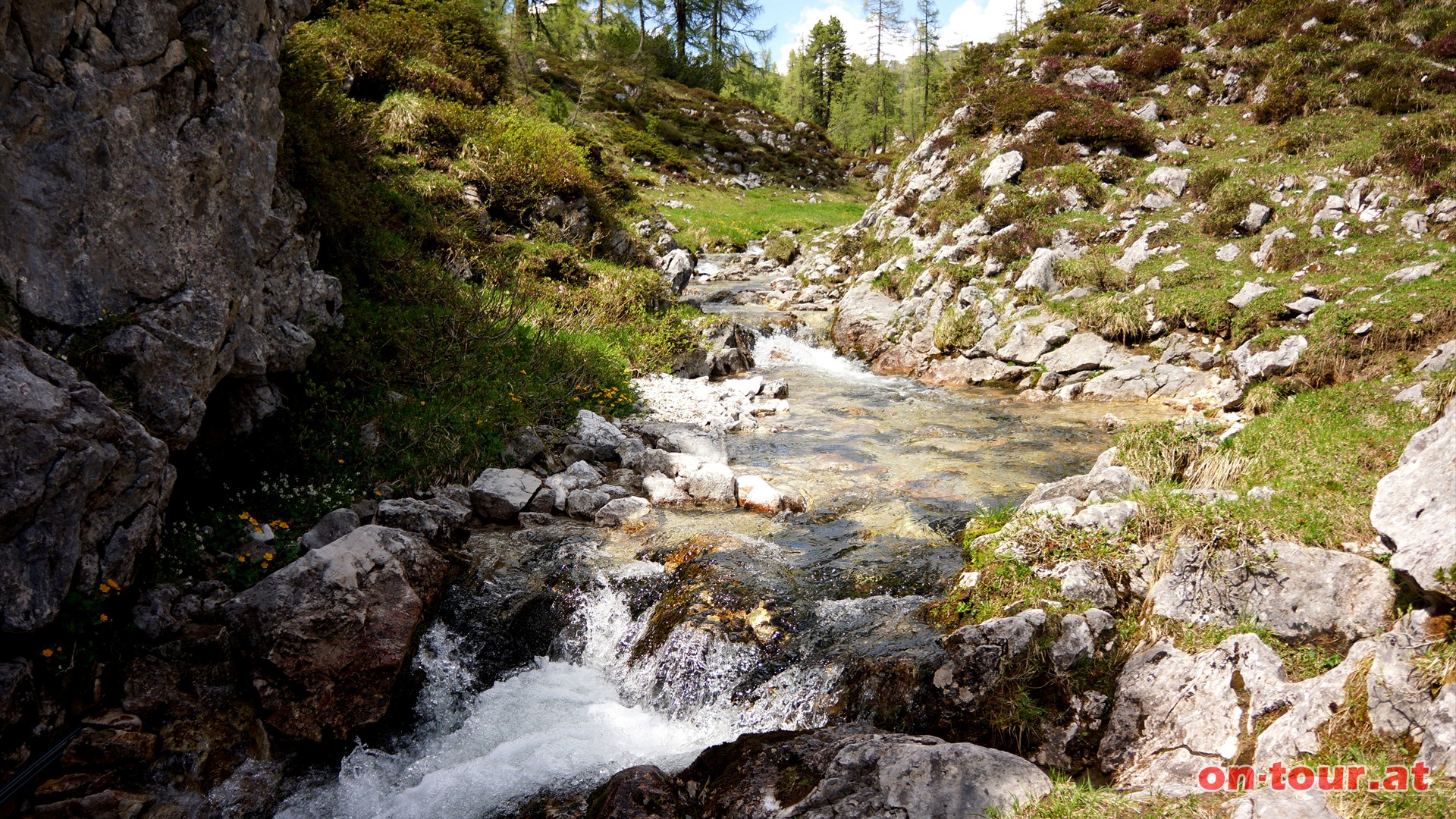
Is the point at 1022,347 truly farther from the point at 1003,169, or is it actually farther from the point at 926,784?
the point at 926,784

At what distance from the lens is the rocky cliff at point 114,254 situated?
4879mm

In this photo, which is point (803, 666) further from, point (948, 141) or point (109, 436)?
point (948, 141)

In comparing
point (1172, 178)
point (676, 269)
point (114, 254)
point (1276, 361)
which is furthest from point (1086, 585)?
point (676, 269)

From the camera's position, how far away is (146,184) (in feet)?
19.5

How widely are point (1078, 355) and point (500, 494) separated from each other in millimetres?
12678

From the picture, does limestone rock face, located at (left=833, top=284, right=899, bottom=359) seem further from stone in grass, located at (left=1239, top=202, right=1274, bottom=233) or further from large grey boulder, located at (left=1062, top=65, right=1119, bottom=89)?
large grey boulder, located at (left=1062, top=65, right=1119, bottom=89)

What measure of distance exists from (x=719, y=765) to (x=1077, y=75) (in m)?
28.1

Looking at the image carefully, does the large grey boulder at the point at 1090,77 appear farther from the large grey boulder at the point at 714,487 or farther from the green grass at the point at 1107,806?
the green grass at the point at 1107,806

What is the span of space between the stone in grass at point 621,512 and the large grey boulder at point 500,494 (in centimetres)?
111

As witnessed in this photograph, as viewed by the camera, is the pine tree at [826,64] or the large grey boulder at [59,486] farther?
the pine tree at [826,64]

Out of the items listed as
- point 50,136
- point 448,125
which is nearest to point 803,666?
point 50,136

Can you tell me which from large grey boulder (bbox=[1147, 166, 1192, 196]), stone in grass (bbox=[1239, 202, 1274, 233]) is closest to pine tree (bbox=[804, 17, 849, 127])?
large grey boulder (bbox=[1147, 166, 1192, 196])

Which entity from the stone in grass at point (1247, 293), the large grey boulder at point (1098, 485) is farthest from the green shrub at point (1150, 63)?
the large grey boulder at point (1098, 485)

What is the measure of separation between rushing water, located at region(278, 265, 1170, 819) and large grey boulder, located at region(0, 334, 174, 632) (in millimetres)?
2322
